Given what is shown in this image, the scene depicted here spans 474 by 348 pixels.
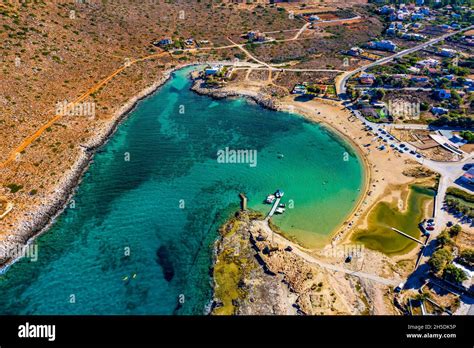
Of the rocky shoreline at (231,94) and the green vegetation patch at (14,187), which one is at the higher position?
the rocky shoreline at (231,94)

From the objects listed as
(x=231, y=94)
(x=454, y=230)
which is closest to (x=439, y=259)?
(x=454, y=230)

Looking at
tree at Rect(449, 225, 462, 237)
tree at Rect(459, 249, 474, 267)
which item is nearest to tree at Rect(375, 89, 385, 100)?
tree at Rect(449, 225, 462, 237)

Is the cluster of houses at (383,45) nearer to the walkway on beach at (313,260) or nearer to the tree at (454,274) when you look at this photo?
the walkway on beach at (313,260)

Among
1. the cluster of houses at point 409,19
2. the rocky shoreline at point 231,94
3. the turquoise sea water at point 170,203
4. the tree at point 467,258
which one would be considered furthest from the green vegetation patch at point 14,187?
the cluster of houses at point 409,19

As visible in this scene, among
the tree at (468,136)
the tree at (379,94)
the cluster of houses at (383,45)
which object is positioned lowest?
→ the tree at (468,136)

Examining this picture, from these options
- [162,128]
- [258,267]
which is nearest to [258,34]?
[162,128]

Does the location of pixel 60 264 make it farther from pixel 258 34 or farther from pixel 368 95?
pixel 258 34
